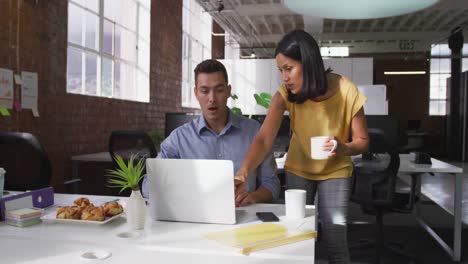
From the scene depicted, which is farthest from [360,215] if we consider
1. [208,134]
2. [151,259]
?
[151,259]

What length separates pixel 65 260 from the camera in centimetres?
98

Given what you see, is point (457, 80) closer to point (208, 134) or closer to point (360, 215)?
point (360, 215)

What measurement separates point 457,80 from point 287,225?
11255mm

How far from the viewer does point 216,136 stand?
5.97 feet

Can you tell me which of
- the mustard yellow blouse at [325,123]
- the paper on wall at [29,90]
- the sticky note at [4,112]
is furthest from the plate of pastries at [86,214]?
the paper on wall at [29,90]

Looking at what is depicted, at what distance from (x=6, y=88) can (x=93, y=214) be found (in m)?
2.27

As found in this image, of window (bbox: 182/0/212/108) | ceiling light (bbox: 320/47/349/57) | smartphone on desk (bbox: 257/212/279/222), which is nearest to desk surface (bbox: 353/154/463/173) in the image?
smartphone on desk (bbox: 257/212/279/222)

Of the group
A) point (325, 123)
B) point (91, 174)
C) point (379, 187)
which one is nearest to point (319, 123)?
point (325, 123)

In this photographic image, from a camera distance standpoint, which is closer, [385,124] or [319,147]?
[319,147]

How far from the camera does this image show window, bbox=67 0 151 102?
4.17 meters

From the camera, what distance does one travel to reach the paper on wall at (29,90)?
3264mm

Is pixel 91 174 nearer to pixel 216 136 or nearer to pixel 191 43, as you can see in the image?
pixel 216 136

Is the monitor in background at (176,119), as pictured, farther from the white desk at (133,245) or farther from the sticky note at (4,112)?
the white desk at (133,245)

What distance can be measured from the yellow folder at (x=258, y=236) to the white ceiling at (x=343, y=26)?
7238mm
